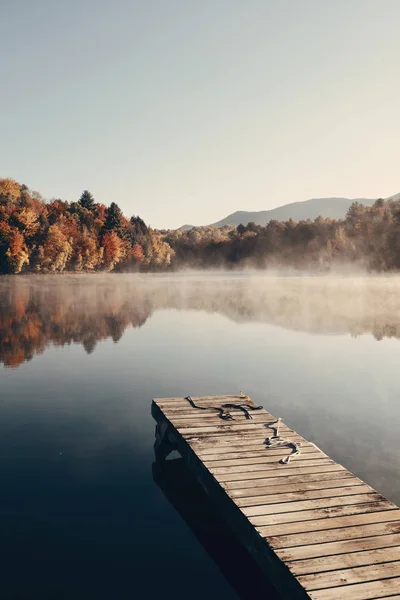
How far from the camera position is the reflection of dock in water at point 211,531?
866 centimetres

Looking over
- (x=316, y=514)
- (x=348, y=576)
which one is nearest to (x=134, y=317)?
(x=316, y=514)

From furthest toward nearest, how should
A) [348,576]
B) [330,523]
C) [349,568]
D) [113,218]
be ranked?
[113,218]
[330,523]
[349,568]
[348,576]

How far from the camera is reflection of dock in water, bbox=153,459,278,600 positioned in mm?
8656

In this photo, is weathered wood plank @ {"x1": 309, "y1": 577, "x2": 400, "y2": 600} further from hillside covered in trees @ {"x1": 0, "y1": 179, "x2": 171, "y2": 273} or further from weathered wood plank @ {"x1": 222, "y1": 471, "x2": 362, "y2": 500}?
hillside covered in trees @ {"x1": 0, "y1": 179, "x2": 171, "y2": 273}

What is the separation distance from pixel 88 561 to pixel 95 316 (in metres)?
37.8

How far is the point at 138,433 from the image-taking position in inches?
611

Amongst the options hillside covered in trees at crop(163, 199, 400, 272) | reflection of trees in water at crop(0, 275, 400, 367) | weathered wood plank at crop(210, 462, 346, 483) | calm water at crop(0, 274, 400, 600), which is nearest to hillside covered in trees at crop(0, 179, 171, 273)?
hillside covered in trees at crop(163, 199, 400, 272)

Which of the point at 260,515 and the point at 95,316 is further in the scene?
the point at 95,316

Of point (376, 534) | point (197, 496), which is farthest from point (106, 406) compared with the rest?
point (376, 534)

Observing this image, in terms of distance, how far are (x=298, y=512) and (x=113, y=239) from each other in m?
158

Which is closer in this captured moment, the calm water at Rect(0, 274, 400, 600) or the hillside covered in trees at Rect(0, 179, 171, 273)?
the calm water at Rect(0, 274, 400, 600)

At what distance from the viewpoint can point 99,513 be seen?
10555 millimetres

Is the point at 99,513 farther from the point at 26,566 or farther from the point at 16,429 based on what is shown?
the point at 16,429

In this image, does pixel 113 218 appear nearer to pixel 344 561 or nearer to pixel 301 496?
pixel 301 496
